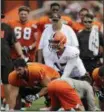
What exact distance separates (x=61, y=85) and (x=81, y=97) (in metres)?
0.45

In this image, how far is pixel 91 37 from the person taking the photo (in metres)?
11.5

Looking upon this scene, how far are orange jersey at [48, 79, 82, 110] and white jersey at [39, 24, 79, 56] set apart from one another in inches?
57.2

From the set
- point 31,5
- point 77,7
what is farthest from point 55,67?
point 31,5

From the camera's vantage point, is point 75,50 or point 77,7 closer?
point 75,50

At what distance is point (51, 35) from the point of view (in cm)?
1067

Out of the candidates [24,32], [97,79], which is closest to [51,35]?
[97,79]

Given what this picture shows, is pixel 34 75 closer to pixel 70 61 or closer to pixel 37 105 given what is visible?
pixel 70 61

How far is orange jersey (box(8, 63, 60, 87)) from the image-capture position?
9.66 m

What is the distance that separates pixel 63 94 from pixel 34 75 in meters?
0.60

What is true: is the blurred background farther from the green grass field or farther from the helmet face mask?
the helmet face mask

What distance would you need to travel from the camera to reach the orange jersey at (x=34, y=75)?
9.66 metres

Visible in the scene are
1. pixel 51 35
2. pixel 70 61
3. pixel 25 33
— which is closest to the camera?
pixel 70 61

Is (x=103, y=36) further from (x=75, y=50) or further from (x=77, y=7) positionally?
(x=77, y=7)

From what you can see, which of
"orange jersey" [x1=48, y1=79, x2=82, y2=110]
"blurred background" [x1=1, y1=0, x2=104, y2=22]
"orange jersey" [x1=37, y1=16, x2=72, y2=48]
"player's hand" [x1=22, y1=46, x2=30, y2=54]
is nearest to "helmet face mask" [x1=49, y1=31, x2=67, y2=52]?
"orange jersey" [x1=48, y1=79, x2=82, y2=110]
